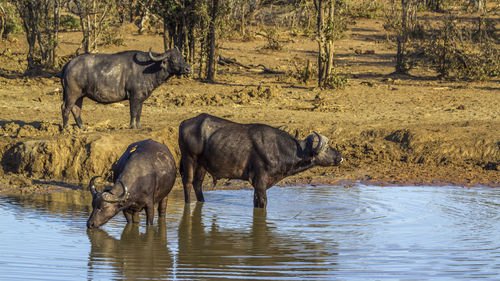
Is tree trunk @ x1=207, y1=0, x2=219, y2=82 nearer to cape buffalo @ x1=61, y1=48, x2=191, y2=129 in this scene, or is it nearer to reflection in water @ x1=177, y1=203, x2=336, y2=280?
cape buffalo @ x1=61, y1=48, x2=191, y2=129

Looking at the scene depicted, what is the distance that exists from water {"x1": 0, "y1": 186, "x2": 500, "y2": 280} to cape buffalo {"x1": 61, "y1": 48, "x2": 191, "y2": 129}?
11.0 ft

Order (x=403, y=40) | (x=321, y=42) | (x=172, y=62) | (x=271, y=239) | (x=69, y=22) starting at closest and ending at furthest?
(x=271, y=239)
(x=172, y=62)
(x=321, y=42)
(x=403, y=40)
(x=69, y=22)

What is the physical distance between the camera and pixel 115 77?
15.1m

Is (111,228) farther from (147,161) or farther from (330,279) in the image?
(330,279)

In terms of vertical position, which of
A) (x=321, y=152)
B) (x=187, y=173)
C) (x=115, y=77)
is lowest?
(x=187, y=173)

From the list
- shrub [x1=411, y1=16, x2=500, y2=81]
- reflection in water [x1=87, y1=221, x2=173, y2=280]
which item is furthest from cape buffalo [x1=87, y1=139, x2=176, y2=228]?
shrub [x1=411, y1=16, x2=500, y2=81]

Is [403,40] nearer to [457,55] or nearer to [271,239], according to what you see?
[457,55]

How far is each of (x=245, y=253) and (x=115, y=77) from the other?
291 inches

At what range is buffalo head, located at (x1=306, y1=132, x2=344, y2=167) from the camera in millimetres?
11227

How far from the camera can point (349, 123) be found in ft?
52.5

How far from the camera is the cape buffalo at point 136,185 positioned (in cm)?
905

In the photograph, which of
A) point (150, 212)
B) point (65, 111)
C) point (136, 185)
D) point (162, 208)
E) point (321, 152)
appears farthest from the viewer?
point (65, 111)

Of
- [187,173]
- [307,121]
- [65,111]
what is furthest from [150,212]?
[307,121]

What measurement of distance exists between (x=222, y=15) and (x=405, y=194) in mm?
10665
